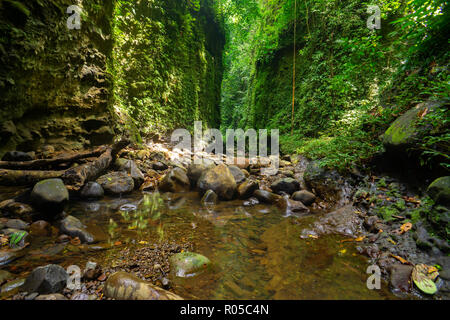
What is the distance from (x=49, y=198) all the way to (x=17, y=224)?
1.19 ft

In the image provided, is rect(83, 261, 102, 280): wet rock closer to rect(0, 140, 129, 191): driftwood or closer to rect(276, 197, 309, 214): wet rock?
rect(0, 140, 129, 191): driftwood

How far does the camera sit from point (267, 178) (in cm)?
570

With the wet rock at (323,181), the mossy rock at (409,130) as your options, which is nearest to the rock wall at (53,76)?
the wet rock at (323,181)

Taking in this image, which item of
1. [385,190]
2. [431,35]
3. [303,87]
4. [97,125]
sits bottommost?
[385,190]

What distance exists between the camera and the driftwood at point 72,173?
2537mm

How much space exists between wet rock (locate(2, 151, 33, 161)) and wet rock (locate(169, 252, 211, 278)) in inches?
112

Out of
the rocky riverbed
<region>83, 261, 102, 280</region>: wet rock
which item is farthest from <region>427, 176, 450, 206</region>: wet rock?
<region>83, 261, 102, 280</region>: wet rock

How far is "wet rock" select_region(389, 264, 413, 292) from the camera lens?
60.0 inches

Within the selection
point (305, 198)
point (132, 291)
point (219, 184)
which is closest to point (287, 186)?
point (305, 198)

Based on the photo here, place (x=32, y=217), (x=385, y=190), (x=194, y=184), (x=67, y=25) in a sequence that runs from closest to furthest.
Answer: (x=32, y=217) → (x=385, y=190) → (x=67, y=25) → (x=194, y=184)

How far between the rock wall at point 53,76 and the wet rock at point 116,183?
866 mm

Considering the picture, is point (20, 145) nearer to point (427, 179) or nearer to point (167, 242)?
point (167, 242)

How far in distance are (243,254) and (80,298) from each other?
4.73 ft
